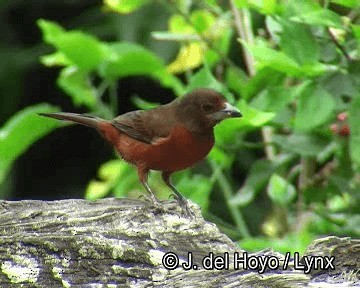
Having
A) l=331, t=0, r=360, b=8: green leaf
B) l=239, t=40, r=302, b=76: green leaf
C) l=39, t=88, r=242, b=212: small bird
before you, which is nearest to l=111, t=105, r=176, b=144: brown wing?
l=39, t=88, r=242, b=212: small bird

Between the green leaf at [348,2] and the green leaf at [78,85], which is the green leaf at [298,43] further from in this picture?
the green leaf at [78,85]

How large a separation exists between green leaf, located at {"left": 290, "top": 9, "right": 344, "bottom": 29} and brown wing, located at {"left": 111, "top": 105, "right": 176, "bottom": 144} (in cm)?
57

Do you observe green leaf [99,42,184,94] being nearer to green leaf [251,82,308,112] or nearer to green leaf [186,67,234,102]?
green leaf [186,67,234,102]

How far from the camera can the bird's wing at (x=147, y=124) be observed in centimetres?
334

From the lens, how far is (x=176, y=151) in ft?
10.6

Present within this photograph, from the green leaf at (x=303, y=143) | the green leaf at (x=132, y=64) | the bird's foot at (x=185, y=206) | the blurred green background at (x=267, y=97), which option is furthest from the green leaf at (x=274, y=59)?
the green leaf at (x=132, y=64)

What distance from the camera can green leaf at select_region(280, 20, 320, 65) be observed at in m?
3.24

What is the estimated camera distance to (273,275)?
2535 millimetres

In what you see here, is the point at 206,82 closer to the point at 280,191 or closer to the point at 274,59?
the point at 274,59

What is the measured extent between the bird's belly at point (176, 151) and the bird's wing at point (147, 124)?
34 mm

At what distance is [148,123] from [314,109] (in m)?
0.55

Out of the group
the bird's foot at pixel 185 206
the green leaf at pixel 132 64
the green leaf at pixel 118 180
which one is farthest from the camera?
the green leaf at pixel 118 180

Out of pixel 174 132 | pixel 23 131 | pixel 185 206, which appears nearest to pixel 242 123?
pixel 174 132

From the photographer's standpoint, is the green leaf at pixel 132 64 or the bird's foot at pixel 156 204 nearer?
the bird's foot at pixel 156 204
